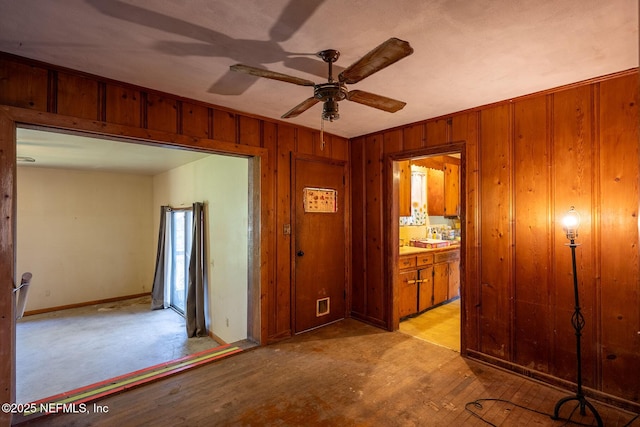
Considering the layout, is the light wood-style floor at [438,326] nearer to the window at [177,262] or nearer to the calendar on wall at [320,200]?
the calendar on wall at [320,200]

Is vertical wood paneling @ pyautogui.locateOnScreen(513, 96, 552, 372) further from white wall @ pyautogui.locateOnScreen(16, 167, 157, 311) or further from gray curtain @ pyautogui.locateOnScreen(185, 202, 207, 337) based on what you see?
white wall @ pyautogui.locateOnScreen(16, 167, 157, 311)

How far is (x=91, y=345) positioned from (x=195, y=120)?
409 cm

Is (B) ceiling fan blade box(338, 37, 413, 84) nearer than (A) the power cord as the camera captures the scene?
Yes

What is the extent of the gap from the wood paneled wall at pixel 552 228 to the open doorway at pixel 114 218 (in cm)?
274

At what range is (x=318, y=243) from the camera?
3.67 m

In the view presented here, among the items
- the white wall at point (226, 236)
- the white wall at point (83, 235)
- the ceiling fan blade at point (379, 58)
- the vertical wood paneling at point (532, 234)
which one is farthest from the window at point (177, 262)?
the vertical wood paneling at point (532, 234)

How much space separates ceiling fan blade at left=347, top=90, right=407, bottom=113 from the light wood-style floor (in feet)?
8.36

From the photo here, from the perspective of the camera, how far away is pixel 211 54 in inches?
75.0

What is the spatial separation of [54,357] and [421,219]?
5.91 meters

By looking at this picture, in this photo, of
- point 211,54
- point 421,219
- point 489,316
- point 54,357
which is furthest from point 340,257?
point 54,357

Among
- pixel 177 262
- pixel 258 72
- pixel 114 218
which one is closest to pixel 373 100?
pixel 258 72

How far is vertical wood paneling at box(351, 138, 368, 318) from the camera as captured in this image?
388cm

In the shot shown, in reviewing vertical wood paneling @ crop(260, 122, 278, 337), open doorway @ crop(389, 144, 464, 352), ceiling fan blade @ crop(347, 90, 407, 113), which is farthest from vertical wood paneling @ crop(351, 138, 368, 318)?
ceiling fan blade @ crop(347, 90, 407, 113)

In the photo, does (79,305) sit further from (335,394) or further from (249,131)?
(335,394)
